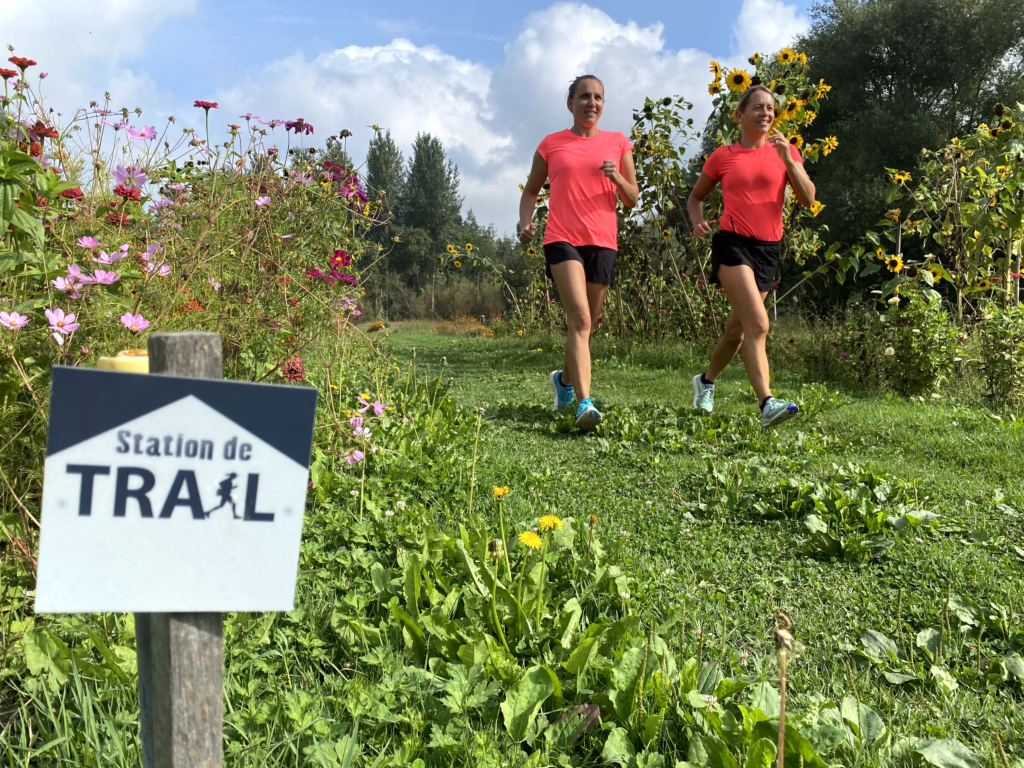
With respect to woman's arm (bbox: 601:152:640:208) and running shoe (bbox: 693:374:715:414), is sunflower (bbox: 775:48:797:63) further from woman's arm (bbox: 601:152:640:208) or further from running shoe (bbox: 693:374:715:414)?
running shoe (bbox: 693:374:715:414)

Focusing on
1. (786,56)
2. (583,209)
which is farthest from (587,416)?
(786,56)

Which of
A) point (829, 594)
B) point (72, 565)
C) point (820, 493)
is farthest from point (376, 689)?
point (820, 493)

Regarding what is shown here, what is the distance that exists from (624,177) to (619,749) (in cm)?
362

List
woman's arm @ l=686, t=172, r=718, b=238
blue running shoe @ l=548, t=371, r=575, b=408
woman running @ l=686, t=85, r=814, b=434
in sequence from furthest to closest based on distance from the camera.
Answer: blue running shoe @ l=548, t=371, r=575, b=408 < woman's arm @ l=686, t=172, r=718, b=238 < woman running @ l=686, t=85, r=814, b=434

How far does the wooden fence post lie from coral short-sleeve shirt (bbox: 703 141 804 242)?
388 cm

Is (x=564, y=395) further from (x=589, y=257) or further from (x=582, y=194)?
(x=582, y=194)

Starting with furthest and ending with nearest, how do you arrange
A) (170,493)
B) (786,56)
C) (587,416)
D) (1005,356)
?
(786,56)
(1005,356)
(587,416)
(170,493)

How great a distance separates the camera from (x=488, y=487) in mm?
2924

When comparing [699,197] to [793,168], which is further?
[699,197]

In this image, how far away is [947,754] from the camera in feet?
4.40

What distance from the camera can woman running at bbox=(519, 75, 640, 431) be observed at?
416 cm

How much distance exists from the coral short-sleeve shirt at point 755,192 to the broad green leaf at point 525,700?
11.3 feet

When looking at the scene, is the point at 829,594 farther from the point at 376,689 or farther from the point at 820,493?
the point at 376,689

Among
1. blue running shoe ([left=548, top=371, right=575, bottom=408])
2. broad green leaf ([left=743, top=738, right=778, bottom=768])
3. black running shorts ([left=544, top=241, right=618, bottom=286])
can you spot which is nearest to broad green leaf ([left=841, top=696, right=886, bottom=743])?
broad green leaf ([left=743, top=738, right=778, bottom=768])
